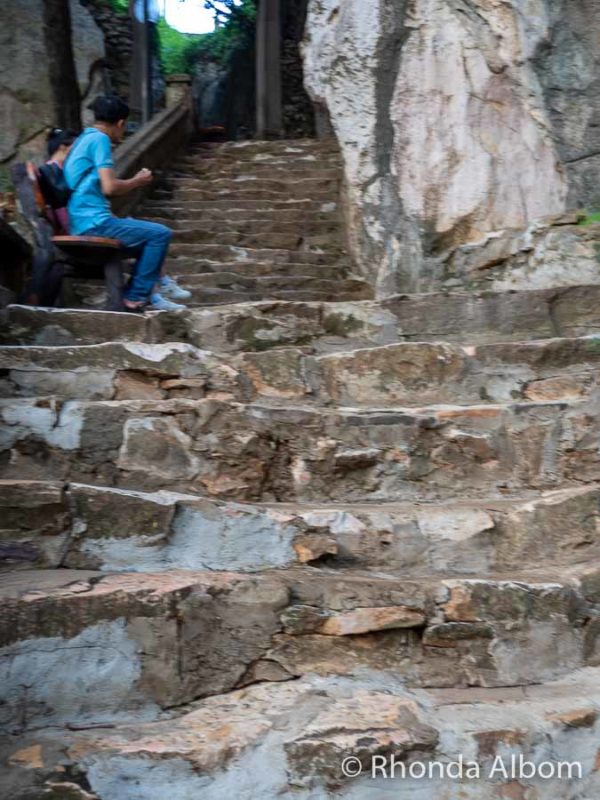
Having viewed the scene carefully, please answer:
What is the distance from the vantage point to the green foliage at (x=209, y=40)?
1330cm

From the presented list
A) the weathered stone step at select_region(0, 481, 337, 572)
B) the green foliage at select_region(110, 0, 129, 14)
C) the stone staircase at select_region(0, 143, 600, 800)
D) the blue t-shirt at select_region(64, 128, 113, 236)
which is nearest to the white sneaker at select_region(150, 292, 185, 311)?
the blue t-shirt at select_region(64, 128, 113, 236)

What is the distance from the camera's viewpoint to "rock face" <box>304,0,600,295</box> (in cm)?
422

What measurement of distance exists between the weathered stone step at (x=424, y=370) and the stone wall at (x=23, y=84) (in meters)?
5.32

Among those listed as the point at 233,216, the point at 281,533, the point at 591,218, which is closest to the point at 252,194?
the point at 233,216

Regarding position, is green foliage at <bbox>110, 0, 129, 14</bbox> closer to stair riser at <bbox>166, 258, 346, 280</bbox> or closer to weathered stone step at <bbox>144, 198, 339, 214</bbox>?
weathered stone step at <bbox>144, 198, 339, 214</bbox>

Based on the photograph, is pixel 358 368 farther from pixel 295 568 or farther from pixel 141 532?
pixel 141 532

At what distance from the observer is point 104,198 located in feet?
12.5

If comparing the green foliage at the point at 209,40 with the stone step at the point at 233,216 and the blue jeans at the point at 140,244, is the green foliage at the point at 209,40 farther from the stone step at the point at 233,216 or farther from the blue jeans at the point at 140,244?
the blue jeans at the point at 140,244

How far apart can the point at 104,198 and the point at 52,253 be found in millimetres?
377

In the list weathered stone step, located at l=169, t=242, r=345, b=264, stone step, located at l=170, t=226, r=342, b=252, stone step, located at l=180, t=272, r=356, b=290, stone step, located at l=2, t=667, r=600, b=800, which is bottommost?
stone step, located at l=2, t=667, r=600, b=800

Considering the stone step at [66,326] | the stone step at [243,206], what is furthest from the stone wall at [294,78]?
the stone step at [66,326]

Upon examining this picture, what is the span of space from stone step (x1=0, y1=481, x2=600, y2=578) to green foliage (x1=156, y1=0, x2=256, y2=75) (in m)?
12.8

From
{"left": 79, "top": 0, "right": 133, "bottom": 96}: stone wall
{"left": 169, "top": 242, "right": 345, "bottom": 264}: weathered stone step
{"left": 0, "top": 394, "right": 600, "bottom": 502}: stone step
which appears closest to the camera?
{"left": 0, "top": 394, "right": 600, "bottom": 502}: stone step

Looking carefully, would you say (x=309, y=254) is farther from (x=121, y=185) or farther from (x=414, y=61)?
(x=121, y=185)
